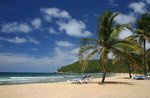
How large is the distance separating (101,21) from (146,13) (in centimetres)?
1199

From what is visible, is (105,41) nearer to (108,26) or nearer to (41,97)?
(108,26)

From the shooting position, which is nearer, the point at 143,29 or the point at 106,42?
the point at 106,42

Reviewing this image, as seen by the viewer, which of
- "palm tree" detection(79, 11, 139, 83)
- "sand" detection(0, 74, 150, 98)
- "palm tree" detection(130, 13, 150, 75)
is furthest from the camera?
"palm tree" detection(130, 13, 150, 75)

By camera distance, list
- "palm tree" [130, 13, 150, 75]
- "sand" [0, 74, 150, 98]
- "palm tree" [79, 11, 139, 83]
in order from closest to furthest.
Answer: "sand" [0, 74, 150, 98], "palm tree" [79, 11, 139, 83], "palm tree" [130, 13, 150, 75]

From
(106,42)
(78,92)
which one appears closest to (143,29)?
(106,42)

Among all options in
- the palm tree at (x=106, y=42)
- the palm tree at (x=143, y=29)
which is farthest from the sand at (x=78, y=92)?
the palm tree at (x=143, y=29)

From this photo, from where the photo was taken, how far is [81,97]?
1027cm

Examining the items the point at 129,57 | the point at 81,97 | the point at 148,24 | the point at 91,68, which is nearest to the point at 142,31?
the point at 148,24

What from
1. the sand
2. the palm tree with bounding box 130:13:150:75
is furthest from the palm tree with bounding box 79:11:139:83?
the palm tree with bounding box 130:13:150:75

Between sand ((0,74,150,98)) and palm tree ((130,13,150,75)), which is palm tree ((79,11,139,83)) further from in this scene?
palm tree ((130,13,150,75))

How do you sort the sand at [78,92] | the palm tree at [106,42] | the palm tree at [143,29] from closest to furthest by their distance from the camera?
the sand at [78,92], the palm tree at [106,42], the palm tree at [143,29]

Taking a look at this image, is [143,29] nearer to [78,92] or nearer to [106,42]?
[106,42]

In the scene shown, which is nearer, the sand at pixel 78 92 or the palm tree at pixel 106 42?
the sand at pixel 78 92

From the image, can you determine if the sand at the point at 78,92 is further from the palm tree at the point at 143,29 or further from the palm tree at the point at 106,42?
the palm tree at the point at 143,29
